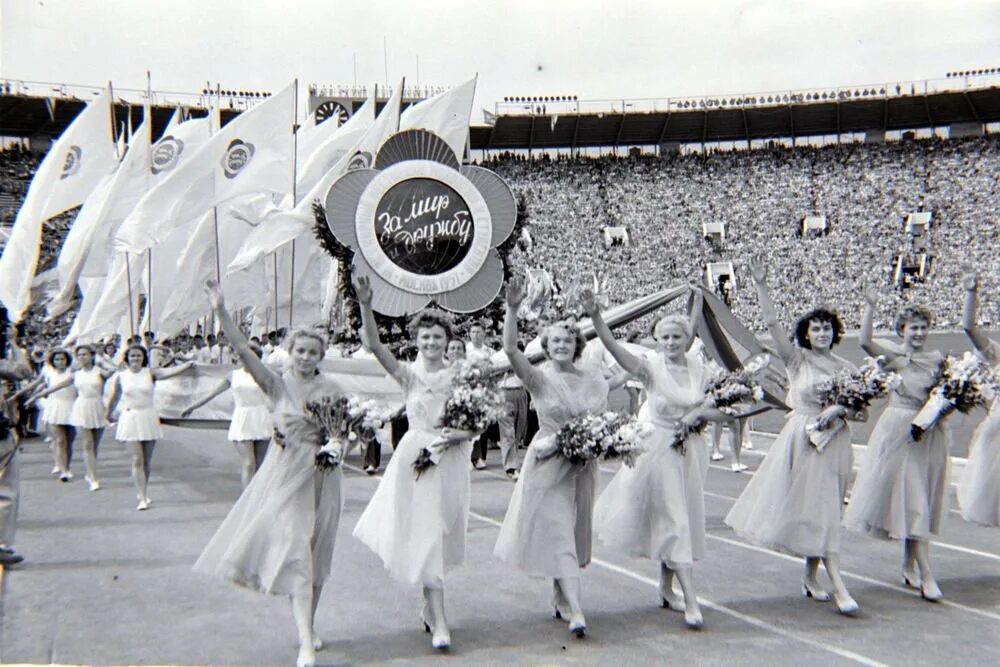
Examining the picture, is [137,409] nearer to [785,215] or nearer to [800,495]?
[800,495]

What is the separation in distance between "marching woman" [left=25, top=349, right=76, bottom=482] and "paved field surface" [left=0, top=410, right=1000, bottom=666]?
3646 millimetres

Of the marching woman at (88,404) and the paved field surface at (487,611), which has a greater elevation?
the marching woman at (88,404)

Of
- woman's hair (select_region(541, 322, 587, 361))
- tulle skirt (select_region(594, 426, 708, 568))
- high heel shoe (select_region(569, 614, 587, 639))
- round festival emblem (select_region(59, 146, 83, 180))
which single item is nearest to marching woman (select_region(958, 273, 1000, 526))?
tulle skirt (select_region(594, 426, 708, 568))

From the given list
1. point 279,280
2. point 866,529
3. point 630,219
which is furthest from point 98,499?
point 630,219

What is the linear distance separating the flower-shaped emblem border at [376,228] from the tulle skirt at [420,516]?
16.9 feet

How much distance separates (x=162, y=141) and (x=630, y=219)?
34758mm

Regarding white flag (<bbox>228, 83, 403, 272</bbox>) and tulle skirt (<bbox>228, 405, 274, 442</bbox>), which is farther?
white flag (<bbox>228, 83, 403, 272</bbox>)

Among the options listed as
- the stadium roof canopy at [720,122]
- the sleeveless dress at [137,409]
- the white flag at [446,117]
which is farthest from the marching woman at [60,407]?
the stadium roof canopy at [720,122]

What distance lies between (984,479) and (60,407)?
10527mm

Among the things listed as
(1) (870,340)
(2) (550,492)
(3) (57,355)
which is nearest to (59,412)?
(3) (57,355)

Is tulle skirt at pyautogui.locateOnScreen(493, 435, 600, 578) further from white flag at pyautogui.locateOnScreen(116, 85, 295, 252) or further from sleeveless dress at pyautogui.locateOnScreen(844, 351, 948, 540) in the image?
white flag at pyautogui.locateOnScreen(116, 85, 295, 252)

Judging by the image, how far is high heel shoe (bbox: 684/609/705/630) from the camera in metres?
5.60

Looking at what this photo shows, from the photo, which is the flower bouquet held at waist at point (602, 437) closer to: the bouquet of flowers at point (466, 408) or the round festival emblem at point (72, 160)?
the bouquet of flowers at point (466, 408)

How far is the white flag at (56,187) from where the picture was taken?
18.1 metres
